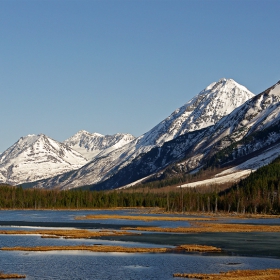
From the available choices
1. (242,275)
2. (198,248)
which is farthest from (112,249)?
(242,275)

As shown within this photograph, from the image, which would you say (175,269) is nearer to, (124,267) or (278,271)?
(124,267)

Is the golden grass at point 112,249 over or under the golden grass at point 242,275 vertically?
over

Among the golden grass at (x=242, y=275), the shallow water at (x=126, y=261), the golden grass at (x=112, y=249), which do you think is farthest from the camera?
the golden grass at (x=112, y=249)

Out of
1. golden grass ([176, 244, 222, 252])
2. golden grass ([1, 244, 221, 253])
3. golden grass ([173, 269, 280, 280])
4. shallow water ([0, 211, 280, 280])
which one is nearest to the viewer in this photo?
golden grass ([173, 269, 280, 280])

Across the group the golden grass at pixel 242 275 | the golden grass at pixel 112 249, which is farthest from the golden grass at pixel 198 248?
the golden grass at pixel 242 275

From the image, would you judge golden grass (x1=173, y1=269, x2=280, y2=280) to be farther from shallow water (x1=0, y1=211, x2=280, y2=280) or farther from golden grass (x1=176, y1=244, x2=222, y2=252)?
golden grass (x1=176, y1=244, x2=222, y2=252)

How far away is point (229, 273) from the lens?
71938 millimetres

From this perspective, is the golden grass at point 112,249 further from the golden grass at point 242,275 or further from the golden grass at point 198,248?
the golden grass at point 242,275

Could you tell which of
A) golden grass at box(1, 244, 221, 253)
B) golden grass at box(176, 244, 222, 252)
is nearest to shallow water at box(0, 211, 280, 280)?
golden grass at box(176, 244, 222, 252)

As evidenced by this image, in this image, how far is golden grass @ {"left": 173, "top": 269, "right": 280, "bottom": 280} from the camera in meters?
68.5

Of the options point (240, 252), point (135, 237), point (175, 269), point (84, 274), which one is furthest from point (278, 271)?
point (135, 237)

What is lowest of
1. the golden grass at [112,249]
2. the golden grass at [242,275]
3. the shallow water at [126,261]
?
the golden grass at [242,275]

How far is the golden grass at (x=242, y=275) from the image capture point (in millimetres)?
68500

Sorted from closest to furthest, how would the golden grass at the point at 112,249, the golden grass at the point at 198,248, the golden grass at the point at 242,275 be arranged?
the golden grass at the point at 242,275, the golden grass at the point at 112,249, the golden grass at the point at 198,248
